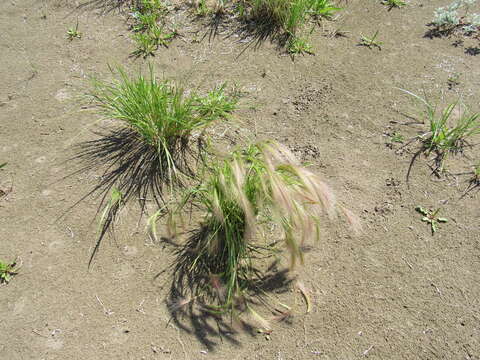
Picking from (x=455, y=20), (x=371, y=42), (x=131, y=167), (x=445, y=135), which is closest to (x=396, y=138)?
(x=445, y=135)

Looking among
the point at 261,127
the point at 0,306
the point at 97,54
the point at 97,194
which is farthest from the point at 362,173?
the point at 97,54

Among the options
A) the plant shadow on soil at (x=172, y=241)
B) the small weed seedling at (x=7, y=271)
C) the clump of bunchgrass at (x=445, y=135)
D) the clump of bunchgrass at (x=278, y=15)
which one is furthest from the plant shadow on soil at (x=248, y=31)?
the small weed seedling at (x=7, y=271)

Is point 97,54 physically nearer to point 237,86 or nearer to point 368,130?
point 237,86

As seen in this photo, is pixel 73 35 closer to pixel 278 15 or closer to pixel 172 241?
pixel 278 15

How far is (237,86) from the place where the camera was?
241cm

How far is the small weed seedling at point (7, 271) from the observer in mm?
1641

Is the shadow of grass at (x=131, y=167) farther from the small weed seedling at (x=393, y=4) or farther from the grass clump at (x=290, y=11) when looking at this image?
the small weed seedling at (x=393, y=4)

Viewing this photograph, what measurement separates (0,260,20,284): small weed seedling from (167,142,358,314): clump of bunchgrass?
0.75 m

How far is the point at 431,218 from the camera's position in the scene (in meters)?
1.83

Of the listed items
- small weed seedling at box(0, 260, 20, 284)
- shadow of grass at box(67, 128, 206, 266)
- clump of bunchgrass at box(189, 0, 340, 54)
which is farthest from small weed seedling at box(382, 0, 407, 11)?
small weed seedling at box(0, 260, 20, 284)

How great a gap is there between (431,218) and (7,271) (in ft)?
6.76

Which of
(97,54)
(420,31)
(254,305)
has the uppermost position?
(420,31)

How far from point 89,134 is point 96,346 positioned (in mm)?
1220

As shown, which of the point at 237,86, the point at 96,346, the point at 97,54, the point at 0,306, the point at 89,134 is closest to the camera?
the point at 96,346
